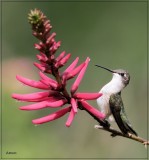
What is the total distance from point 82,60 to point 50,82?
6.52 metres

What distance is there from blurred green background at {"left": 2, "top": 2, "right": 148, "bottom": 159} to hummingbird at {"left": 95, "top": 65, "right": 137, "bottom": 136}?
134cm

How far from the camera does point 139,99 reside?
7.73 meters

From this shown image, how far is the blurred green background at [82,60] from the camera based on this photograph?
19.1 ft

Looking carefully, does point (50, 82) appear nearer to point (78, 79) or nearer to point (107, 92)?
point (78, 79)

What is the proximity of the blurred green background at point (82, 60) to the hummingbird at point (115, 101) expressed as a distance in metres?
1.34

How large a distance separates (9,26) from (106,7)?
6.42 ft

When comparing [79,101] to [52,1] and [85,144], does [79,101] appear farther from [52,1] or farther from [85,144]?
[52,1]

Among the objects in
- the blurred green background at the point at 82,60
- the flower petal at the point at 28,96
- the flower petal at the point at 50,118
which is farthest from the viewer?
the blurred green background at the point at 82,60

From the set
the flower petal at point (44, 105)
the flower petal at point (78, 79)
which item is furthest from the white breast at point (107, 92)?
the flower petal at point (44, 105)

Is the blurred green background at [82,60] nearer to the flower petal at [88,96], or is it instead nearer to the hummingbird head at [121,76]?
the hummingbird head at [121,76]

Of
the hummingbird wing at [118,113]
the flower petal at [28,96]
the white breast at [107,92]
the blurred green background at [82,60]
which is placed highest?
the flower petal at [28,96]

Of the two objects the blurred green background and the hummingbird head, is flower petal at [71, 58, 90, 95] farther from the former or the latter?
the blurred green background

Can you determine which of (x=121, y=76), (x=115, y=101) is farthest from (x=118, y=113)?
(x=121, y=76)

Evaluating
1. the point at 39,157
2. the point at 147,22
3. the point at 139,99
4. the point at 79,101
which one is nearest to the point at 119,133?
the point at 79,101
